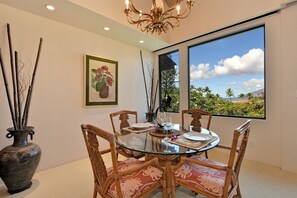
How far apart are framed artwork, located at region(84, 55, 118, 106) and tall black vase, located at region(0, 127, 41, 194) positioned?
1254 millimetres

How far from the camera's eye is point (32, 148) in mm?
2064

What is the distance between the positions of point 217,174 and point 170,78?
10.5ft

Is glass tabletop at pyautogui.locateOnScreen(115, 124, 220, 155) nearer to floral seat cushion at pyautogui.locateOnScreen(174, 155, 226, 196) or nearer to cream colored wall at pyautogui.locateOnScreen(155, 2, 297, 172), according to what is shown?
floral seat cushion at pyautogui.locateOnScreen(174, 155, 226, 196)

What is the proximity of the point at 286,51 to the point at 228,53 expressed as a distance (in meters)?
0.98

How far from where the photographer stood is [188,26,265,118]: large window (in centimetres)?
289

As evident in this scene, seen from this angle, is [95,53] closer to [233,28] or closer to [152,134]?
[152,134]

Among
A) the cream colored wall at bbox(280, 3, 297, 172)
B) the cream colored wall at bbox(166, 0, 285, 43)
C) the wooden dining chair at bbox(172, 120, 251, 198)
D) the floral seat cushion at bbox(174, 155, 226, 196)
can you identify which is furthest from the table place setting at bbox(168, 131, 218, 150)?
the cream colored wall at bbox(166, 0, 285, 43)

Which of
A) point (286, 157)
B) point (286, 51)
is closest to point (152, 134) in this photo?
point (286, 157)

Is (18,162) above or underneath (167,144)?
underneath

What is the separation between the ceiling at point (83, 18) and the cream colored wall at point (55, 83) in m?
0.12

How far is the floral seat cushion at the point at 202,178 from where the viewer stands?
1333 millimetres

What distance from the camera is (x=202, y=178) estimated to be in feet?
4.73

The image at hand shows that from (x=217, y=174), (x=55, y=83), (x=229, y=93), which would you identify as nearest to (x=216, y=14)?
(x=229, y=93)

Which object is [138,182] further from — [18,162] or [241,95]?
[241,95]
